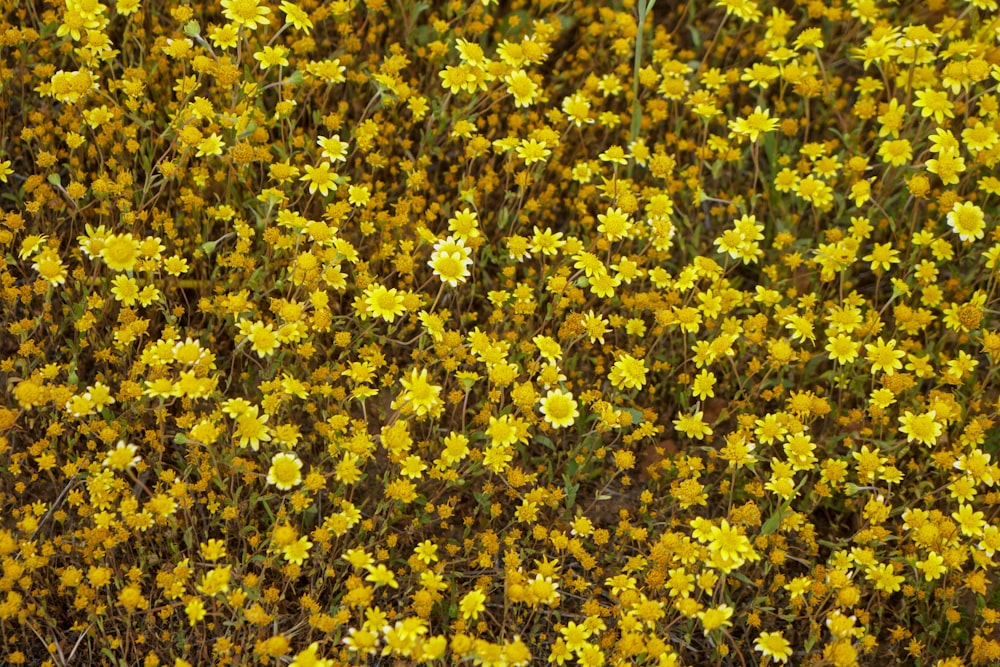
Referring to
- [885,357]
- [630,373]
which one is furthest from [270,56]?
[885,357]

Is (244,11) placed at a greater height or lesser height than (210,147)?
greater

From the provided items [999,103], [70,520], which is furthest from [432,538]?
[999,103]

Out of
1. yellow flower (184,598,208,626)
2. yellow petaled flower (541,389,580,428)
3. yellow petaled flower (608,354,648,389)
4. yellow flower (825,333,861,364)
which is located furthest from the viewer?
yellow flower (825,333,861,364)

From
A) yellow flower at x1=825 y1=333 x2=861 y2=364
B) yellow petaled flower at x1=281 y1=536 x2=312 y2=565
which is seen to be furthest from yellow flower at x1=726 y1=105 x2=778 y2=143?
yellow petaled flower at x1=281 y1=536 x2=312 y2=565

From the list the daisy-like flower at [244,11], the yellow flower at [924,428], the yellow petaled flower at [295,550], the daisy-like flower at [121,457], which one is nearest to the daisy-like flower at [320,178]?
the daisy-like flower at [244,11]

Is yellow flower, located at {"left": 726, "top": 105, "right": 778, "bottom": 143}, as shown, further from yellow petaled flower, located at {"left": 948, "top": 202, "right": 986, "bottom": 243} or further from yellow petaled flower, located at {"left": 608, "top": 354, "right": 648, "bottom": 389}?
yellow petaled flower, located at {"left": 608, "top": 354, "right": 648, "bottom": 389}

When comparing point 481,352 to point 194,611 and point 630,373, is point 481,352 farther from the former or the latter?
point 194,611

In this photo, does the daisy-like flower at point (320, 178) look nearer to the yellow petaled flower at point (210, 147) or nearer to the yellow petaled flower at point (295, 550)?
the yellow petaled flower at point (210, 147)

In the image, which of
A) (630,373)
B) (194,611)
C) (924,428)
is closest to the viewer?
(194,611)

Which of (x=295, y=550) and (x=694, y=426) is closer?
(x=295, y=550)
